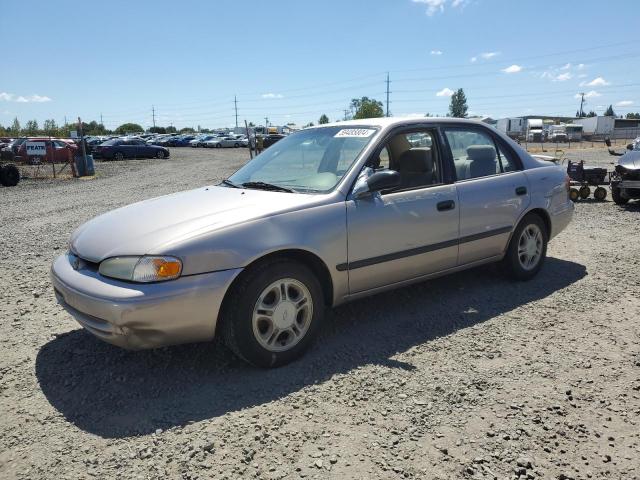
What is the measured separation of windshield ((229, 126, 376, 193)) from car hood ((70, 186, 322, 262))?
0.26m

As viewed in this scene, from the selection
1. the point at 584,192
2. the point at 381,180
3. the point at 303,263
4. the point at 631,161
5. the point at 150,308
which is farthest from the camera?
the point at 584,192

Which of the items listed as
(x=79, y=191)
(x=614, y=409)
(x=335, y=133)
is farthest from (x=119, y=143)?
(x=614, y=409)

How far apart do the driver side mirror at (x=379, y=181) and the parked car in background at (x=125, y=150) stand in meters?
30.5

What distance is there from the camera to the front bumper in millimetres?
2826

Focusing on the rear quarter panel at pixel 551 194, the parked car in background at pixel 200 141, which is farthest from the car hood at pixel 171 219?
the parked car in background at pixel 200 141

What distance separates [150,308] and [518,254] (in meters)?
3.59

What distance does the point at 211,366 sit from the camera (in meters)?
3.36

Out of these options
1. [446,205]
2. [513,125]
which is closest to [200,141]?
[513,125]

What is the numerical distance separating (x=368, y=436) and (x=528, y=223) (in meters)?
3.19

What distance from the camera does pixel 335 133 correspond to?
4.22 metres

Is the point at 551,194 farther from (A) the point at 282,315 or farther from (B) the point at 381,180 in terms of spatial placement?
(A) the point at 282,315

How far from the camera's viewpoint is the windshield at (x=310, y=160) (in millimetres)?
3789

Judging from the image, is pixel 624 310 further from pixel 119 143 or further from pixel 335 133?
pixel 119 143

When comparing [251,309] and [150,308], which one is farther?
[251,309]
